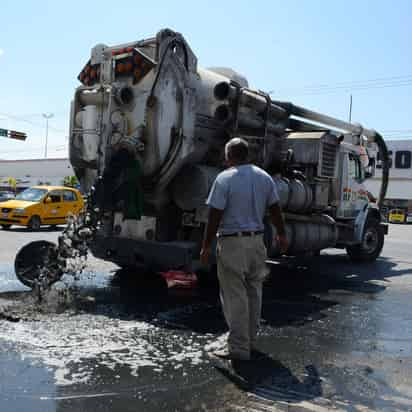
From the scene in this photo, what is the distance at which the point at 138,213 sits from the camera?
621 cm

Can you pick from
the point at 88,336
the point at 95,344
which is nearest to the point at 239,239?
the point at 95,344

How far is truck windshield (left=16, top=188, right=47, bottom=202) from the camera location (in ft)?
56.6

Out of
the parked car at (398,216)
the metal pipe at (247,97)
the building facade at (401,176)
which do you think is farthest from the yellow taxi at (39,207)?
the building facade at (401,176)

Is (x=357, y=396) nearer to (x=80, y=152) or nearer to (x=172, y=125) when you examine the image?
(x=172, y=125)

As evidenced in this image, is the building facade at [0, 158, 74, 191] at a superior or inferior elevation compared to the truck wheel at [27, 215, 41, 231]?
superior

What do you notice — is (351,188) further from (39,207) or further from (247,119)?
(39,207)

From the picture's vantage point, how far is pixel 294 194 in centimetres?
812

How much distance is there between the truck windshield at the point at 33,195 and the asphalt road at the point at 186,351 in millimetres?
10569

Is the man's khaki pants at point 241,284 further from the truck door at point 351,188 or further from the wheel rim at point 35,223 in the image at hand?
the wheel rim at point 35,223

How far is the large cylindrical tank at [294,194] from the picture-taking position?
786 cm

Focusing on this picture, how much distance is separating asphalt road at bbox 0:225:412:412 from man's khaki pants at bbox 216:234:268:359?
0.74 ft

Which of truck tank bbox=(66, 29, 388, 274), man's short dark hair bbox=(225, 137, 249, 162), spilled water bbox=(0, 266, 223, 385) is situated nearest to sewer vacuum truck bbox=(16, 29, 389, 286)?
truck tank bbox=(66, 29, 388, 274)

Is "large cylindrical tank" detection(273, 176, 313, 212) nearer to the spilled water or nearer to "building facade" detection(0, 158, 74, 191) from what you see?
the spilled water

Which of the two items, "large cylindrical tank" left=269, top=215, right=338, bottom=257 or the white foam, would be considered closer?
the white foam
